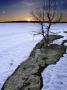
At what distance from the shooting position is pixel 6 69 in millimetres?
14977

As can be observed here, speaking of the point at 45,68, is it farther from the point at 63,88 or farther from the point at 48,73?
the point at 63,88

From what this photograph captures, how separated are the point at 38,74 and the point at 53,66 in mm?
1978

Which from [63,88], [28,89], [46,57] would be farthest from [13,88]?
[46,57]

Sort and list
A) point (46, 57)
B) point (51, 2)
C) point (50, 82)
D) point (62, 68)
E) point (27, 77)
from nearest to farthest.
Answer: point (50, 82) → point (27, 77) → point (62, 68) → point (46, 57) → point (51, 2)

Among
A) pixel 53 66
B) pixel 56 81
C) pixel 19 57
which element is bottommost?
pixel 19 57

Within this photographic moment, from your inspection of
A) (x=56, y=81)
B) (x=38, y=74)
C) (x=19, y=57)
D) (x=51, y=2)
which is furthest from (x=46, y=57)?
(x=51, y=2)

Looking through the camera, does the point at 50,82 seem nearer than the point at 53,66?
Yes

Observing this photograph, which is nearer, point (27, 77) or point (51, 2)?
point (27, 77)

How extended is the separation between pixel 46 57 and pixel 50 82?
712 cm

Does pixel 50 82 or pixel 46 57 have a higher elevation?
pixel 50 82

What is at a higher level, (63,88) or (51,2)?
(63,88)

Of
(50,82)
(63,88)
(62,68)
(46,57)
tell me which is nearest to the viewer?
(63,88)

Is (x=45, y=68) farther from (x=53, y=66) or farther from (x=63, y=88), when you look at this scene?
(x=63, y=88)

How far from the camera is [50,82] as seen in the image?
11.7m
